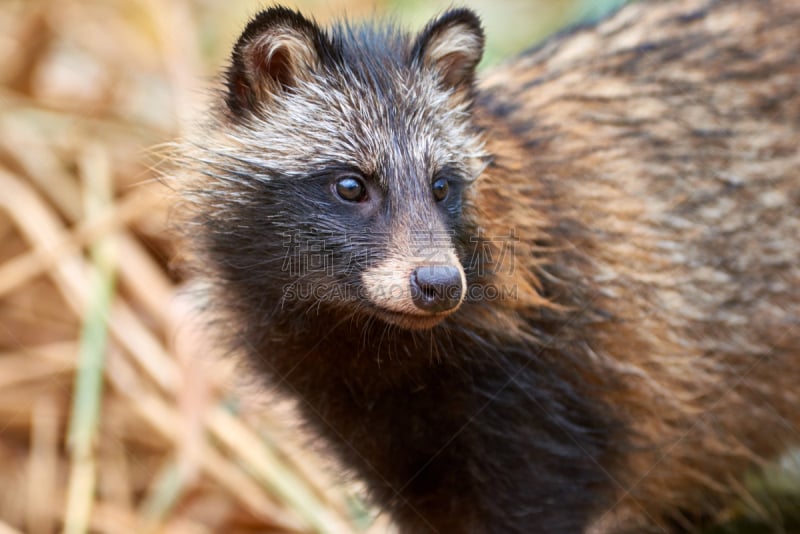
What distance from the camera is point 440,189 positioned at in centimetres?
329

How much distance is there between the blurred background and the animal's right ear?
501mm

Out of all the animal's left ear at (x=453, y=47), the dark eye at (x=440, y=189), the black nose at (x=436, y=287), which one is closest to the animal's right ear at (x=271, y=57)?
the animal's left ear at (x=453, y=47)

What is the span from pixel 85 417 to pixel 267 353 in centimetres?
181

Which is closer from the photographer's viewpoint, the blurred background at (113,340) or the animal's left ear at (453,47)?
the animal's left ear at (453,47)

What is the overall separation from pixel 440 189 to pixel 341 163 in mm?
366

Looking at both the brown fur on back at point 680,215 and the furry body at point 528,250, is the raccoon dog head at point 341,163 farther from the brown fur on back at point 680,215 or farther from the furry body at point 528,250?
the brown fur on back at point 680,215

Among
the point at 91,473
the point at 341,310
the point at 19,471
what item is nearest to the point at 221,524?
the point at 91,473

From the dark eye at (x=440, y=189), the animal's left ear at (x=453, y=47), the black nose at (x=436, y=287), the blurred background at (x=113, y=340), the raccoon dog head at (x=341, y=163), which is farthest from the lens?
the blurred background at (x=113, y=340)

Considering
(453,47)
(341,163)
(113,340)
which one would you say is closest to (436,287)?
(341,163)

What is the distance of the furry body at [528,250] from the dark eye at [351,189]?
0.04 metres

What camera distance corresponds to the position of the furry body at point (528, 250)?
3.28m

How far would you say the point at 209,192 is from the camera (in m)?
3.50

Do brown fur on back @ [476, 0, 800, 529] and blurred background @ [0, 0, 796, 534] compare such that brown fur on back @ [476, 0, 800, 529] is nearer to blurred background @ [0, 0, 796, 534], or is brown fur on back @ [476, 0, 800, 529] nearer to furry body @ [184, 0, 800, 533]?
furry body @ [184, 0, 800, 533]

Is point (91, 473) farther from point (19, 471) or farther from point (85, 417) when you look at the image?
point (19, 471)
